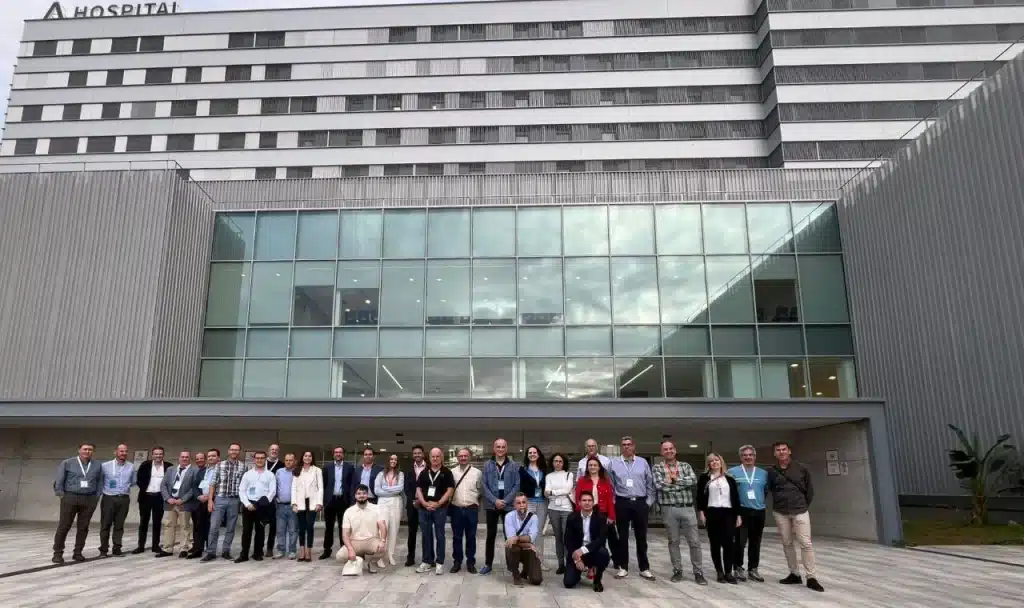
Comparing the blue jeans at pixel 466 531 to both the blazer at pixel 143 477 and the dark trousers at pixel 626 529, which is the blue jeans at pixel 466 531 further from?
the blazer at pixel 143 477

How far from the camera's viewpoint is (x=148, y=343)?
17969mm

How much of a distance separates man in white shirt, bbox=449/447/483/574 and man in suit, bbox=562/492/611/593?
1.66 meters

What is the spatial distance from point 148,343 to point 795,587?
54.7ft

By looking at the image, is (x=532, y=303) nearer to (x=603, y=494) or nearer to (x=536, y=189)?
(x=536, y=189)

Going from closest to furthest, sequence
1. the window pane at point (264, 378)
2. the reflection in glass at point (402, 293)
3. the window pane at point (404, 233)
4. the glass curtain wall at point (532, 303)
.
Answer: the glass curtain wall at point (532, 303), the window pane at point (264, 378), the reflection in glass at point (402, 293), the window pane at point (404, 233)

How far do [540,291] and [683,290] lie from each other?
417cm

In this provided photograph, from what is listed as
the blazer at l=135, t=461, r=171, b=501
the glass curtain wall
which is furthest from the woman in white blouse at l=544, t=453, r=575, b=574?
the glass curtain wall

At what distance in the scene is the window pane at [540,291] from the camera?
1922 cm

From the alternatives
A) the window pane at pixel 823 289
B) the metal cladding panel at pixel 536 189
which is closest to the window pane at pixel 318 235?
the metal cladding panel at pixel 536 189

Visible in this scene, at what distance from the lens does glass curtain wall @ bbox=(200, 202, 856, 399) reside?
18.7 metres

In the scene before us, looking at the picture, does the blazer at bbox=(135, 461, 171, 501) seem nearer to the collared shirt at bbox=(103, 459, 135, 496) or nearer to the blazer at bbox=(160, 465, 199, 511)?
the collared shirt at bbox=(103, 459, 135, 496)

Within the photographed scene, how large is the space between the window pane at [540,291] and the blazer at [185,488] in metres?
10.1

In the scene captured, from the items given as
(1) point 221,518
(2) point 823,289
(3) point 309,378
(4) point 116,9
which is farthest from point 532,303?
(4) point 116,9

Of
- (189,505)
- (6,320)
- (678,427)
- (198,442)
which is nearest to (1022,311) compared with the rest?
(678,427)
